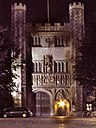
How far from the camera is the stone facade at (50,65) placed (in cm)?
6925

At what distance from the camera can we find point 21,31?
69562 millimetres

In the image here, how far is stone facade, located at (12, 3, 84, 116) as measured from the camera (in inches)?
2726

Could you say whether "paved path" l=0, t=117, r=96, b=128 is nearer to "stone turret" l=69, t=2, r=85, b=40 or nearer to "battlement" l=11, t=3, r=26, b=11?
"stone turret" l=69, t=2, r=85, b=40

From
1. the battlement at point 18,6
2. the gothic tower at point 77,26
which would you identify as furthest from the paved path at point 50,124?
the battlement at point 18,6

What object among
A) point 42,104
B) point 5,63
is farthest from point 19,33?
point 5,63

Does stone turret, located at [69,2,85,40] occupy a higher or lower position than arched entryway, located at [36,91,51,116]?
higher

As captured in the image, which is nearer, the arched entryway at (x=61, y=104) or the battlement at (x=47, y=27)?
the arched entryway at (x=61, y=104)

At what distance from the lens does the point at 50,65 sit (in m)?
69.9

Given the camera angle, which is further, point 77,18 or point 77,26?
point 77,18

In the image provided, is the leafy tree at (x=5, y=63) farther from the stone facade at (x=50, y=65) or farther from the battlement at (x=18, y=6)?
the battlement at (x=18, y=6)

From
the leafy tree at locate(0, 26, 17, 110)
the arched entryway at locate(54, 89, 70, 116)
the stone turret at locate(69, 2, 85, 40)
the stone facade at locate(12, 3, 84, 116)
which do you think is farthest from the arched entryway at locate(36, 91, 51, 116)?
the leafy tree at locate(0, 26, 17, 110)

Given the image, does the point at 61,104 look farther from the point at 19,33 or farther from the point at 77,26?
the point at 19,33

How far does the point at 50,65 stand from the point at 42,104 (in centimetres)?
605

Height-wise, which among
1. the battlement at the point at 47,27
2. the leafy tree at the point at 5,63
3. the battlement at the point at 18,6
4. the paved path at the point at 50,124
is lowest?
the paved path at the point at 50,124
